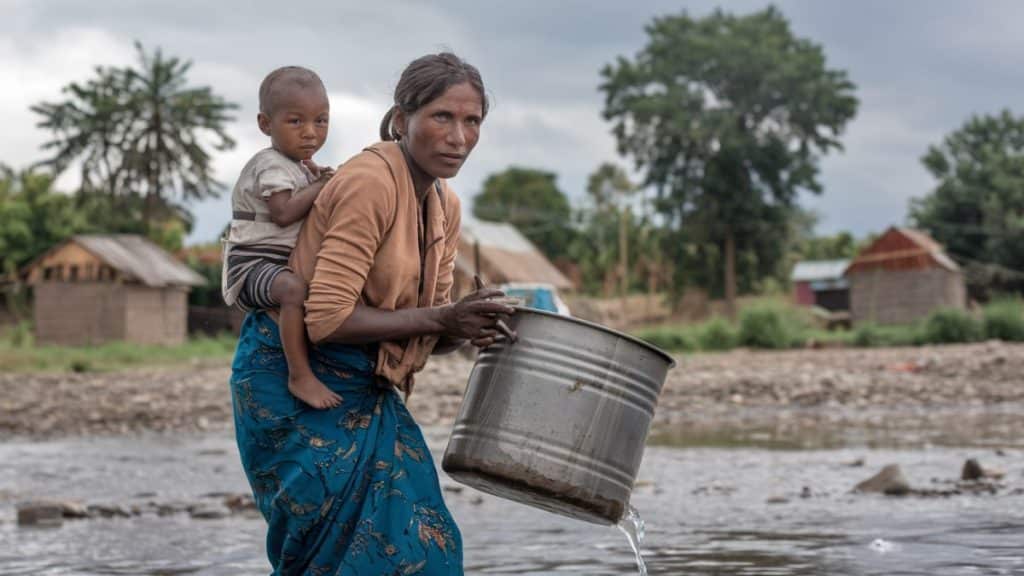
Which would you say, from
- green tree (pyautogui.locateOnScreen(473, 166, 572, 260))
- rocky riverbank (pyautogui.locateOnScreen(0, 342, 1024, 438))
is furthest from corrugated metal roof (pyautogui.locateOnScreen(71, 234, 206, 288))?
green tree (pyautogui.locateOnScreen(473, 166, 572, 260))

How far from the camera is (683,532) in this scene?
649 centimetres

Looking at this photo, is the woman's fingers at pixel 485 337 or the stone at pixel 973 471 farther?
the stone at pixel 973 471

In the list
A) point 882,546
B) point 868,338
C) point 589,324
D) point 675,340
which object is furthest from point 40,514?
point 868,338

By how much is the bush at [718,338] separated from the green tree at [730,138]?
14.9 metres

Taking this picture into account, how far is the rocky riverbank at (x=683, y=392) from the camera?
15.6 m

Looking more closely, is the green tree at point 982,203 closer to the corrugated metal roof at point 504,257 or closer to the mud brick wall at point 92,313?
the corrugated metal roof at point 504,257

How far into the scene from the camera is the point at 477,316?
2941mm

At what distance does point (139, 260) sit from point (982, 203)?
25707 mm

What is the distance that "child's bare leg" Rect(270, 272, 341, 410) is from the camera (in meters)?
2.92

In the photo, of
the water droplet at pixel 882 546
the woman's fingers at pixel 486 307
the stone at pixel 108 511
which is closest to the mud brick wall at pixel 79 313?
the stone at pixel 108 511

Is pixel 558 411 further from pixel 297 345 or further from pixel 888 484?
pixel 888 484

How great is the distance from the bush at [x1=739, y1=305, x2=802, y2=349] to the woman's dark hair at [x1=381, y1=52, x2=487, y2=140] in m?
29.0

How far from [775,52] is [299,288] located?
46.6 metres

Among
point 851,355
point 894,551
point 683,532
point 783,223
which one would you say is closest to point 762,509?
point 683,532
